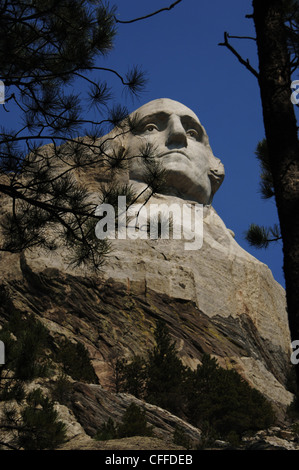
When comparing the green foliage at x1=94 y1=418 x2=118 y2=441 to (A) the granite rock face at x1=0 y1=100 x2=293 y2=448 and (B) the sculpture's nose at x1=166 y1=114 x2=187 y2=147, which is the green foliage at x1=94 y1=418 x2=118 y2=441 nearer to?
(A) the granite rock face at x1=0 y1=100 x2=293 y2=448

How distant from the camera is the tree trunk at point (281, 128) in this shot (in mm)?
5500

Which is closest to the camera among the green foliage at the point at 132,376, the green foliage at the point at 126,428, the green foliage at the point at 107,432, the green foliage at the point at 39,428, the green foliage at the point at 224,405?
the green foliage at the point at 39,428

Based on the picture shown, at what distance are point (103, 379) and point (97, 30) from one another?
266 inches

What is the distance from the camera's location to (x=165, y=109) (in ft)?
59.1

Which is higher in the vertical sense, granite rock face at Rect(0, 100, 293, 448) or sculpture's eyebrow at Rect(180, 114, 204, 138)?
sculpture's eyebrow at Rect(180, 114, 204, 138)

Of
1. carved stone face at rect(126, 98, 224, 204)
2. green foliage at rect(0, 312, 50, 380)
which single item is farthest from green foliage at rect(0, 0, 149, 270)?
carved stone face at rect(126, 98, 224, 204)

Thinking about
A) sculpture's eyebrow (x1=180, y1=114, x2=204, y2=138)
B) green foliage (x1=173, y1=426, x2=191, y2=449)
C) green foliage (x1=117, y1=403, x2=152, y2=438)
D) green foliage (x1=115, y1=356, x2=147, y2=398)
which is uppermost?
sculpture's eyebrow (x1=180, y1=114, x2=204, y2=138)

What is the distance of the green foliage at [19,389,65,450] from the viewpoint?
7.10 metres

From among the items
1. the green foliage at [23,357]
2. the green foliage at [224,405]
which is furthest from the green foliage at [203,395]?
the green foliage at [23,357]

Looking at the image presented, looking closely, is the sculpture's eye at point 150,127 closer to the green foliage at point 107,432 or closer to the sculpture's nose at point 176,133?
the sculpture's nose at point 176,133

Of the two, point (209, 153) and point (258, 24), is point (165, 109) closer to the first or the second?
point (209, 153)

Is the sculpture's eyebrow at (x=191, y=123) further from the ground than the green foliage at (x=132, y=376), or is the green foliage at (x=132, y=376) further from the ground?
the sculpture's eyebrow at (x=191, y=123)

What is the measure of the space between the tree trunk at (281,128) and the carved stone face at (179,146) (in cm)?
1054
